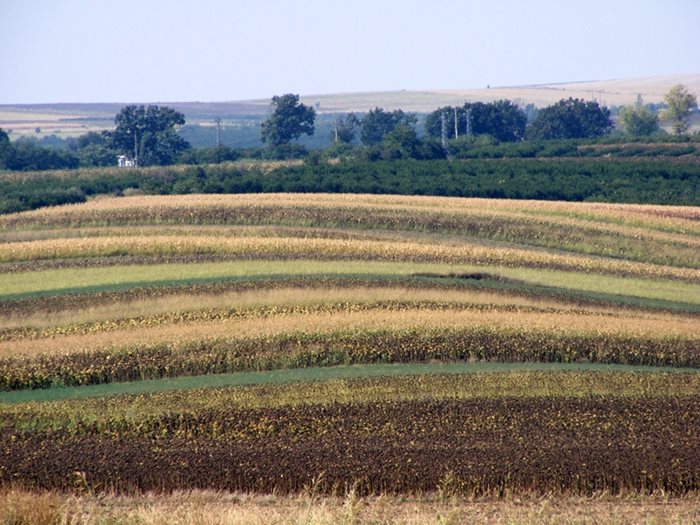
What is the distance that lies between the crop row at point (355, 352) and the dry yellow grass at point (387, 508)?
10645 millimetres

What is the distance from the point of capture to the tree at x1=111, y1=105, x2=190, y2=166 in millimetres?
132500

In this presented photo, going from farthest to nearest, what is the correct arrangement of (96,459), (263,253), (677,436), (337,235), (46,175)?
(46,175)
(337,235)
(263,253)
(677,436)
(96,459)

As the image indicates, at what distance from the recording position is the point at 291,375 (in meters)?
28.9

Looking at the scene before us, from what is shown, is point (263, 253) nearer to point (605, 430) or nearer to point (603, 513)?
point (605, 430)

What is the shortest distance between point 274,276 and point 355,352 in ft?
42.9

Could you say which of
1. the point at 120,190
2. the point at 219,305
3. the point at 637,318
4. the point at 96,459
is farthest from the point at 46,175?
Result: the point at 96,459

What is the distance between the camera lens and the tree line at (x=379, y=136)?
4360 inches

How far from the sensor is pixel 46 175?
96.6 meters

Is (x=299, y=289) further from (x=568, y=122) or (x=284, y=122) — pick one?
(x=568, y=122)

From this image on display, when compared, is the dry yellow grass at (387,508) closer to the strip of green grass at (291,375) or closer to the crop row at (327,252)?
the strip of green grass at (291,375)

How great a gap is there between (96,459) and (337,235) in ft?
119

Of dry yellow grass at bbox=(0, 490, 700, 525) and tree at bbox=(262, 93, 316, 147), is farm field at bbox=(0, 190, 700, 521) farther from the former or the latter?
tree at bbox=(262, 93, 316, 147)

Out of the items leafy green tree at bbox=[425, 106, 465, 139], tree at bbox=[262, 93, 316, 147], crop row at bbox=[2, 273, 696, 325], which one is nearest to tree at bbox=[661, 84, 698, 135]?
leafy green tree at bbox=[425, 106, 465, 139]

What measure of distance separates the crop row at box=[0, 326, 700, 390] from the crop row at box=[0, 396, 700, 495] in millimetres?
6277
